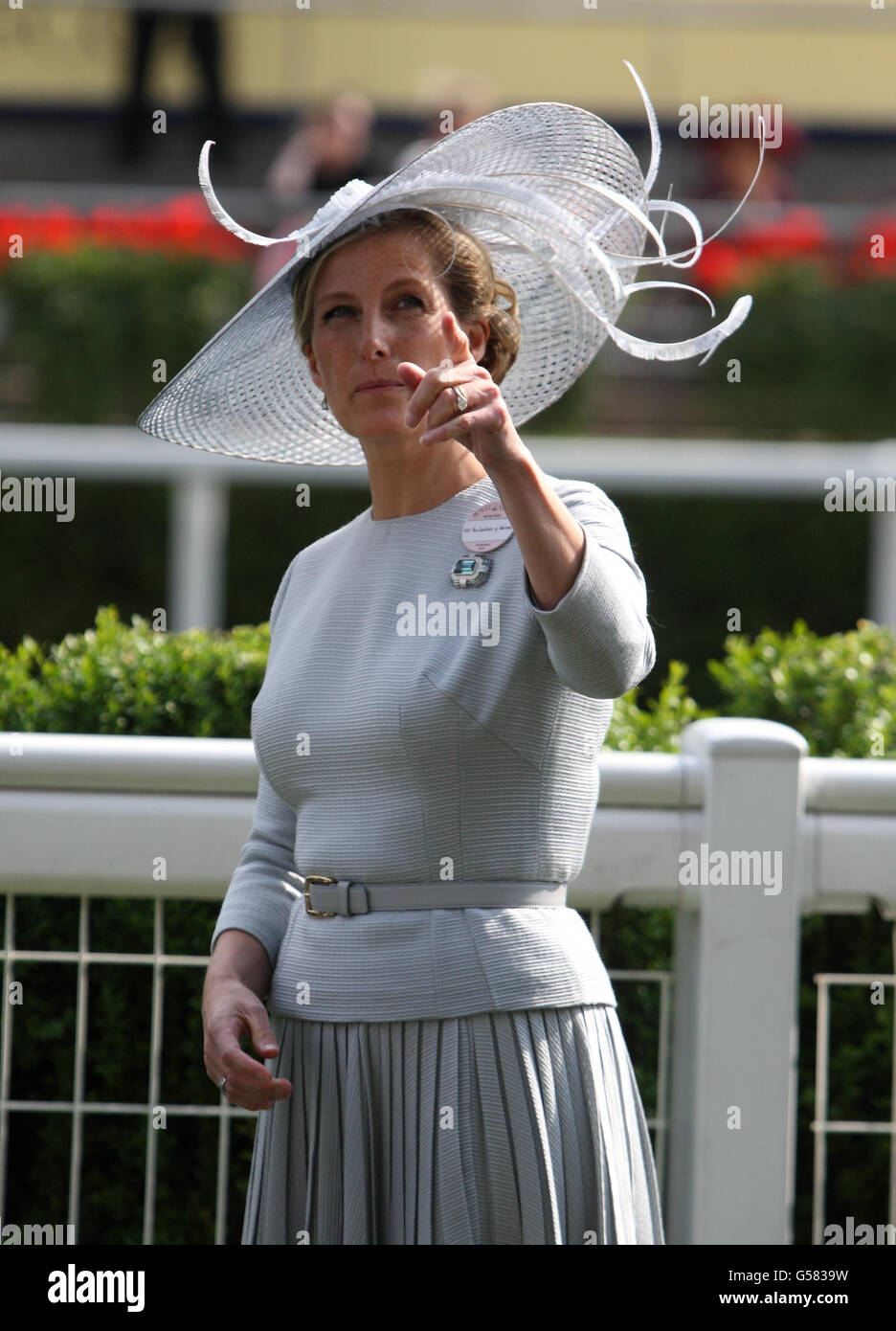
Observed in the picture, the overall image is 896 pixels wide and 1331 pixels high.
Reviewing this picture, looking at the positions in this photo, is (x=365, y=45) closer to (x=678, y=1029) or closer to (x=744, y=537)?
(x=744, y=537)

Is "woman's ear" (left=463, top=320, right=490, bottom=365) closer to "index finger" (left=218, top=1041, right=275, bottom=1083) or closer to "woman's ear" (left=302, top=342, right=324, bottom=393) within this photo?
"woman's ear" (left=302, top=342, right=324, bottom=393)

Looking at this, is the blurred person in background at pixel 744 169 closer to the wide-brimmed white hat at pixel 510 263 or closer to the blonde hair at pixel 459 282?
the wide-brimmed white hat at pixel 510 263

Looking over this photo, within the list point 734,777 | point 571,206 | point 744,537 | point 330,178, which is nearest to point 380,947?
point 734,777

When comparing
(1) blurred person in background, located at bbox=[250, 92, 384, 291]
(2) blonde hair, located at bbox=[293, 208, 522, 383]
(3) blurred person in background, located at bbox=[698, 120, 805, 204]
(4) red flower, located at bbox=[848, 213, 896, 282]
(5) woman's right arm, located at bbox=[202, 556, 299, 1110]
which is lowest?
(5) woman's right arm, located at bbox=[202, 556, 299, 1110]

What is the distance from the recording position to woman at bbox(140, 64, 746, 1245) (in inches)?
73.4

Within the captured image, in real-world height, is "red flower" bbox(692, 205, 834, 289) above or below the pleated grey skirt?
above

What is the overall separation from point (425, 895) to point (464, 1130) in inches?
10.6

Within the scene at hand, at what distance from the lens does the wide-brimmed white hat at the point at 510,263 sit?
1975mm

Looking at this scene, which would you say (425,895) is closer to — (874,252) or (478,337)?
(478,337)

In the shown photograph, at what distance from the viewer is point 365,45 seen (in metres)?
13.0

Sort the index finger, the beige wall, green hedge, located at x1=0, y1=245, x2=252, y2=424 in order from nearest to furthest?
1. the index finger
2. green hedge, located at x1=0, y1=245, x2=252, y2=424
3. the beige wall

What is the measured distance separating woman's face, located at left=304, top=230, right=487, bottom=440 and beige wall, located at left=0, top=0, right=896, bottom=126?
11381mm

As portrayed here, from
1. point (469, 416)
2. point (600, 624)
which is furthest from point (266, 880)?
point (469, 416)

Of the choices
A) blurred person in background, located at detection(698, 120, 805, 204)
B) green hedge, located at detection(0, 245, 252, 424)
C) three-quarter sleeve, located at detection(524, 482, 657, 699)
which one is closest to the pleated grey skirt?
three-quarter sleeve, located at detection(524, 482, 657, 699)
